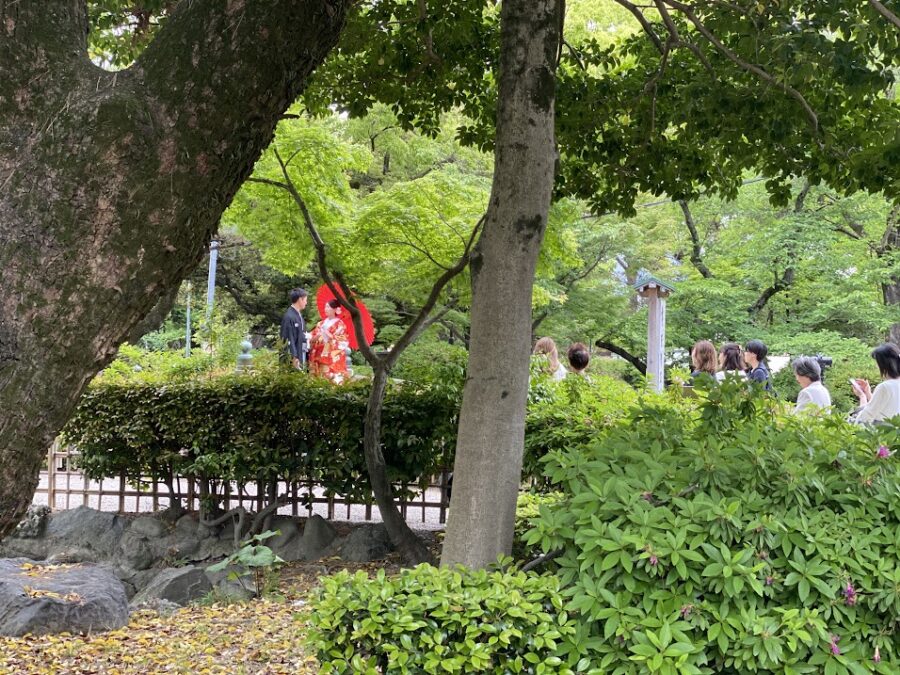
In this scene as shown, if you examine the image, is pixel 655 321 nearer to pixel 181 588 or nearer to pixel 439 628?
pixel 181 588

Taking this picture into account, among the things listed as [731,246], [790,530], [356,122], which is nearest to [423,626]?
[790,530]

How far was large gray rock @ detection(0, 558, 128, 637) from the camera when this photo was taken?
16.4 ft

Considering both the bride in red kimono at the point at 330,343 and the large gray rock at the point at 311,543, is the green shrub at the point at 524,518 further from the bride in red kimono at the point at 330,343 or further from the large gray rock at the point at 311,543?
the bride in red kimono at the point at 330,343

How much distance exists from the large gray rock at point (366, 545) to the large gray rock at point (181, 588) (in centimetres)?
125

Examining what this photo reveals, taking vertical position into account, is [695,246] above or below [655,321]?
above

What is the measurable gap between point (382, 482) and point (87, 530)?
3.23 metres

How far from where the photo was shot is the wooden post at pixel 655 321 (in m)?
11.8

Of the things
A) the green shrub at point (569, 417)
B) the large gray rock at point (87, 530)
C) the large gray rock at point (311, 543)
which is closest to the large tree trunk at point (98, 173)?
the green shrub at point (569, 417)

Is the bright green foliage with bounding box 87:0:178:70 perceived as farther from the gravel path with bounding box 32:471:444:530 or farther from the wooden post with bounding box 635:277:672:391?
the wooden post with bounding box 635:277:672:391

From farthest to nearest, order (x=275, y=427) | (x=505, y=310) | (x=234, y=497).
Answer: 1. (x=234, y=497)
2. (x=275, y=427)
3. (x=505, y=310)

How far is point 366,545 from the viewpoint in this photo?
6.94m

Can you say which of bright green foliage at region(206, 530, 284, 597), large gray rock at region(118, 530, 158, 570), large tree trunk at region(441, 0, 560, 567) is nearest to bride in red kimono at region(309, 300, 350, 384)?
large gray rock at region(118, 530, 158, 570)

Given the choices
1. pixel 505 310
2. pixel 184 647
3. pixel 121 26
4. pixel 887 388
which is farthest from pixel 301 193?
pixel 887 388

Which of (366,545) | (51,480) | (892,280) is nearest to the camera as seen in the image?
(366,545)
